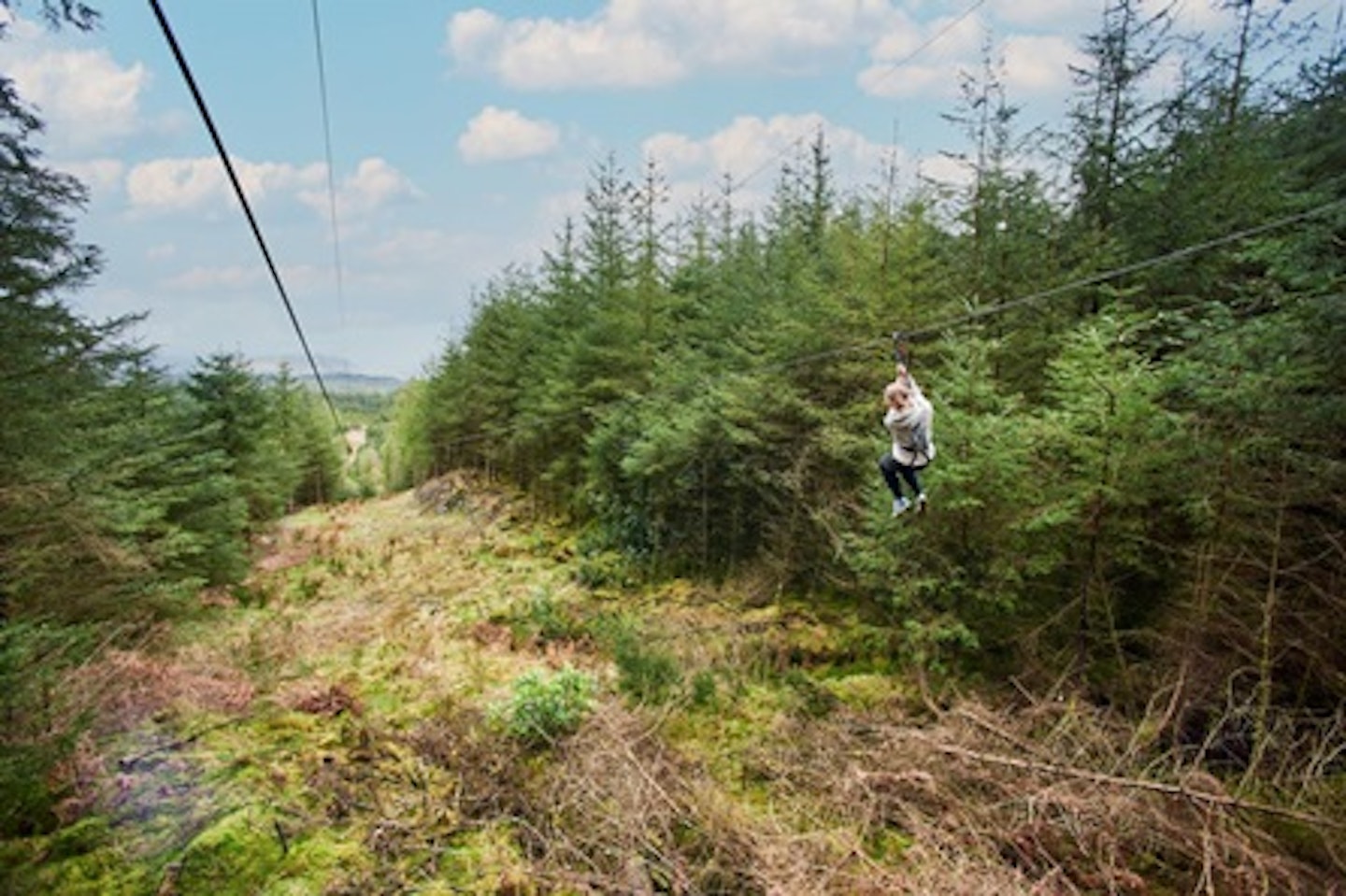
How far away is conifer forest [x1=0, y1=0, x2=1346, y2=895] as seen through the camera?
5.11m

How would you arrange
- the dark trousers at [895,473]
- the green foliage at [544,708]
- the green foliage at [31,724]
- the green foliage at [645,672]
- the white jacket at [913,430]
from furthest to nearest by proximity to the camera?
the green foliage at [645,672] < the green foliage at [544,708] < the dark trousers at [895,473] < the white jacket at [913,430] < the green foliage at [31,724]

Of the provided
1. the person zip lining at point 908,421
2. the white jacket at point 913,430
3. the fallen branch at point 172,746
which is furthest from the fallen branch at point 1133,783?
the fallen branch at point 172,746

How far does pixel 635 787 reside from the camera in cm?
585

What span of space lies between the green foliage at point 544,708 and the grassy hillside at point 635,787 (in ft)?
0.11

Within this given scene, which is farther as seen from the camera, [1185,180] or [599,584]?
[599,584]

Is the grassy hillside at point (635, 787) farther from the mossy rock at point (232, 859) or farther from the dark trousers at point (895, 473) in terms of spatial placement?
the dark trousers at point (895, 473)

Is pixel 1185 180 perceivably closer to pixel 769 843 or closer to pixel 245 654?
pixel 769 843

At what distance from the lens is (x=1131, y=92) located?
9.78 m

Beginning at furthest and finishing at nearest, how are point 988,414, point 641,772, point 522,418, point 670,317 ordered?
1. point 522,418
2. point 670,317
3. point 988,414
4. point 641,772

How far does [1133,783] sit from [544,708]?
5320 millimetres

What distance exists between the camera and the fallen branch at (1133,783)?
14.6ft

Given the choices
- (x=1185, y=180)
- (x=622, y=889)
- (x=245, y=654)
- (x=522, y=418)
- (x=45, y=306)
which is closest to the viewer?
(x=622, y=889)

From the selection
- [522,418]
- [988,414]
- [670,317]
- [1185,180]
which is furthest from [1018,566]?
[522,418]

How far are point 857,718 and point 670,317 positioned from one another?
41.4 ft
